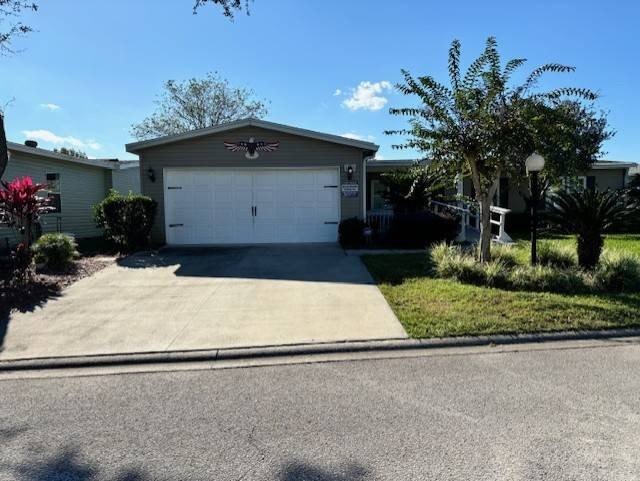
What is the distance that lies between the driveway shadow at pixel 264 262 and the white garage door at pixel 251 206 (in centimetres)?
65

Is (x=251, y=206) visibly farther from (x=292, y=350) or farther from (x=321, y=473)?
(x=321, y=473)

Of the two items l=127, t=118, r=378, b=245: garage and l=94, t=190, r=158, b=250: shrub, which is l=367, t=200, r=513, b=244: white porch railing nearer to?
l=127, t=118, r=378, b=245: garage

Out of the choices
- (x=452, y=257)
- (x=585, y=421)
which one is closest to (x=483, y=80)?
(x=452, y=257)

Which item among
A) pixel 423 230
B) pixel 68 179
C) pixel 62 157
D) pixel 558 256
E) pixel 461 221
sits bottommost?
pixel 558 256

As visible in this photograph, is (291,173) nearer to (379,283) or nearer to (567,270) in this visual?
(379,283)

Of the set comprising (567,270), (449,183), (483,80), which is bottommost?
(567,270)

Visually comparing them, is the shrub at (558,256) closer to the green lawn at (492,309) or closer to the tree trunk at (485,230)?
the tree trunk at (485,230)

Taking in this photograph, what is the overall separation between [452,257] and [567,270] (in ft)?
6.05

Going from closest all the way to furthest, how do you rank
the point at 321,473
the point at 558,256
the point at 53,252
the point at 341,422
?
the point at 321,473 → the point at 341,422 → the point at 558,256 → the point at 53,252

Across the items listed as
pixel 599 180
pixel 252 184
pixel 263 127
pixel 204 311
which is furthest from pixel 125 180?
pixel 599 180

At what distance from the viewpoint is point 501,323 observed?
523cm

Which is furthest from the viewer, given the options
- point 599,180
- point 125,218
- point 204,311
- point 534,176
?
point 599,180

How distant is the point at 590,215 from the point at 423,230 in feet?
15.1

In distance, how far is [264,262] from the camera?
32.3 ft
